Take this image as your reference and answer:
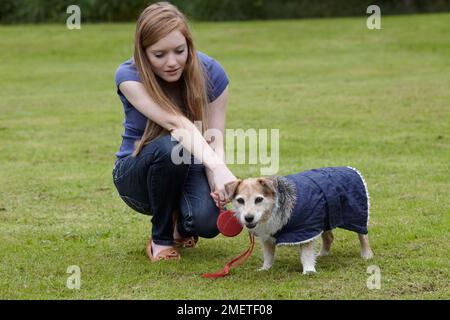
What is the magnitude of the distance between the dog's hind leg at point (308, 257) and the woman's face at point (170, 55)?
1.34m

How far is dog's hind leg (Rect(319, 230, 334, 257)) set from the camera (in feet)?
19.2

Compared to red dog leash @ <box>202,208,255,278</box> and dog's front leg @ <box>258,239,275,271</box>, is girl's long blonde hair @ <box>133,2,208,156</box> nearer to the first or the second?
red dog leash @ <box>202,208,255,278</box>

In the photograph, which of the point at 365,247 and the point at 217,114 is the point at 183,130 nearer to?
the point at 217,114

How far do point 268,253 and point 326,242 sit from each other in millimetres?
535

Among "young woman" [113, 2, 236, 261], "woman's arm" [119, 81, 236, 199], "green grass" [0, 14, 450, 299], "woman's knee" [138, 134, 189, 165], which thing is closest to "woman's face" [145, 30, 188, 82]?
"young woman" [113, 2, 236, 261]

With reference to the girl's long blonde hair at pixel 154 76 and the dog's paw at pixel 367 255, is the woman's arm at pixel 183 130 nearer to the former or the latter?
the girl's long blonde hair at pixel 154 76

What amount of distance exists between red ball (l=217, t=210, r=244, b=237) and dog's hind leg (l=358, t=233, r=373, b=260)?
2.71 ft

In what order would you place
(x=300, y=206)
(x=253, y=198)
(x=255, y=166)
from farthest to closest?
(x=255, y=166) → (x=300, y=206) → (x=253, y=198)

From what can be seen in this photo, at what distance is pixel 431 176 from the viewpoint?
336 inches

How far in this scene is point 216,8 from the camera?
32188mm

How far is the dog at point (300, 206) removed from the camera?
5.21 meters

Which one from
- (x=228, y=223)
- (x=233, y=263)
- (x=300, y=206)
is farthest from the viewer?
(x=233, y=263)

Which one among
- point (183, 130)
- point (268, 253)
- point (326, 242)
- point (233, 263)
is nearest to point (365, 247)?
point (326, 242)

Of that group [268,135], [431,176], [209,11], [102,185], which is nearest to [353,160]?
[431,176]
